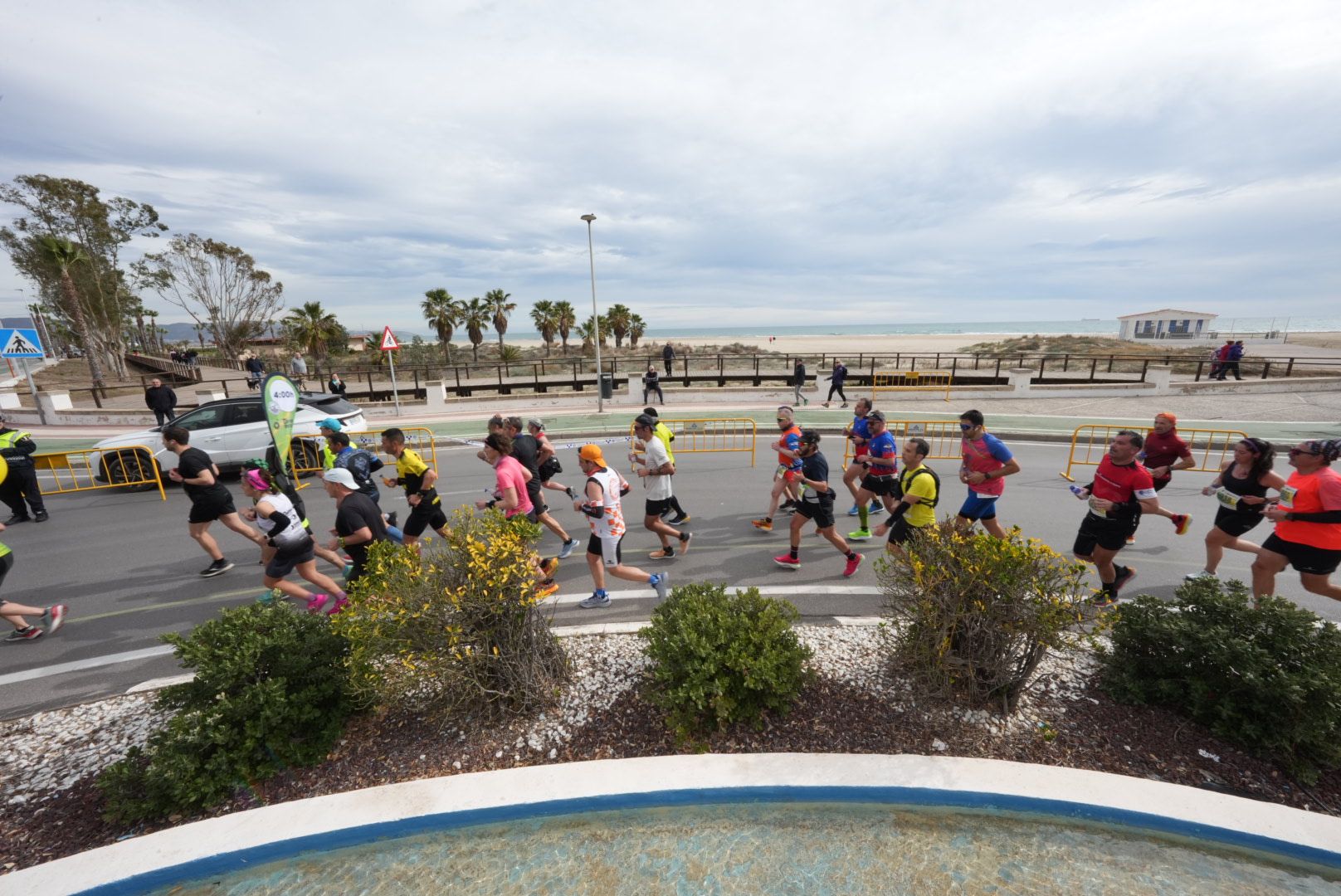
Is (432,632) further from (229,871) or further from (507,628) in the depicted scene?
(229,871)

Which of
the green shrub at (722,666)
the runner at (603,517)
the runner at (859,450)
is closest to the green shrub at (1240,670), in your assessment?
the green shrub at (722,666)

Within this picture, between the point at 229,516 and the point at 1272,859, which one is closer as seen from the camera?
the point at 1272,859

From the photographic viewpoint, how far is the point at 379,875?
2.80 meters

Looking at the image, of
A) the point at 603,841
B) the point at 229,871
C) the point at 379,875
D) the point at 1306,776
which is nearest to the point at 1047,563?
the point at 1306,776

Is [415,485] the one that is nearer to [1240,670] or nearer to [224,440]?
[1240,670]

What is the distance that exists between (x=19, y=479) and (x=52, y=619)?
5.03 m

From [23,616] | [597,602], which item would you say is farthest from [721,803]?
[23,616]

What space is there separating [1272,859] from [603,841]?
3.35m

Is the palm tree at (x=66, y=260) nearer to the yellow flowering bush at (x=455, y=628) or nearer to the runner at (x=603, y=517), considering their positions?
the runner at (x=603, y=517)

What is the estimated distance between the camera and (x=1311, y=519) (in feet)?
14.1

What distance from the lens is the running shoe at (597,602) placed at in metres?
5.46

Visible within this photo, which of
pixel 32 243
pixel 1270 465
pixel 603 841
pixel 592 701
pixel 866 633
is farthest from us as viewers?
pixel 32 243

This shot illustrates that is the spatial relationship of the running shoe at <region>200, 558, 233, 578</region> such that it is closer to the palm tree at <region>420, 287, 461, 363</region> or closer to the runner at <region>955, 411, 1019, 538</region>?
the runner at <region>955, 411, 1019, 538</region>

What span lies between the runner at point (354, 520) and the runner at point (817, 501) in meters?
4.18
